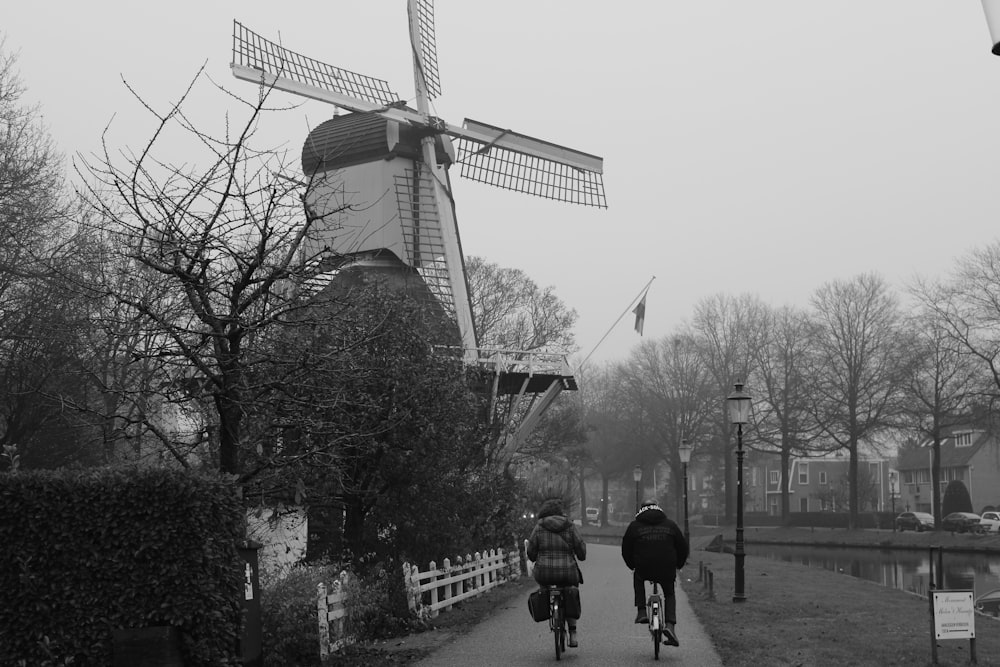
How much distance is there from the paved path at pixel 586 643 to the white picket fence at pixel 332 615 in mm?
1148

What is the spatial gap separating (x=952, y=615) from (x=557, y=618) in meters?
4.45

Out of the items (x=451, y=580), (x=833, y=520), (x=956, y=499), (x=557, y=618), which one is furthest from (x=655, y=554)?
(x=956, y=499)

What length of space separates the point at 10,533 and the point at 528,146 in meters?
32.1

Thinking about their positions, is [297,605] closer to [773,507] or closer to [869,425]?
[869,425]

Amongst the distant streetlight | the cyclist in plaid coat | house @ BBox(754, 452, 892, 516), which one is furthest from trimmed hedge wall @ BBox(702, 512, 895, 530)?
the distant streetlight

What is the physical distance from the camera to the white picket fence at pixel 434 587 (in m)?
12.4

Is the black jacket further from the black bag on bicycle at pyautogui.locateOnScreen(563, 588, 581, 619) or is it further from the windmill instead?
the windmill

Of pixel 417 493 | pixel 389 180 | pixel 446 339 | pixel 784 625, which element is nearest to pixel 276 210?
pixel 417 493

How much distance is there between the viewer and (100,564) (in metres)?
9.45

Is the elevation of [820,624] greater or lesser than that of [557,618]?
lesser

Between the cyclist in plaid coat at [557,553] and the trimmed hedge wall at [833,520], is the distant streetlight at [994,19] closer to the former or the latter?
the cyclist in plaid coat at [557,553]

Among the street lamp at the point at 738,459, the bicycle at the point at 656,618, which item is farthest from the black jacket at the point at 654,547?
the street lamp at the point at 738,459

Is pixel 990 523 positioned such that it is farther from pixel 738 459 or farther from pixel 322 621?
pixel 322 621

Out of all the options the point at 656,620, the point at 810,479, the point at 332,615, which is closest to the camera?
the point at 656,620
